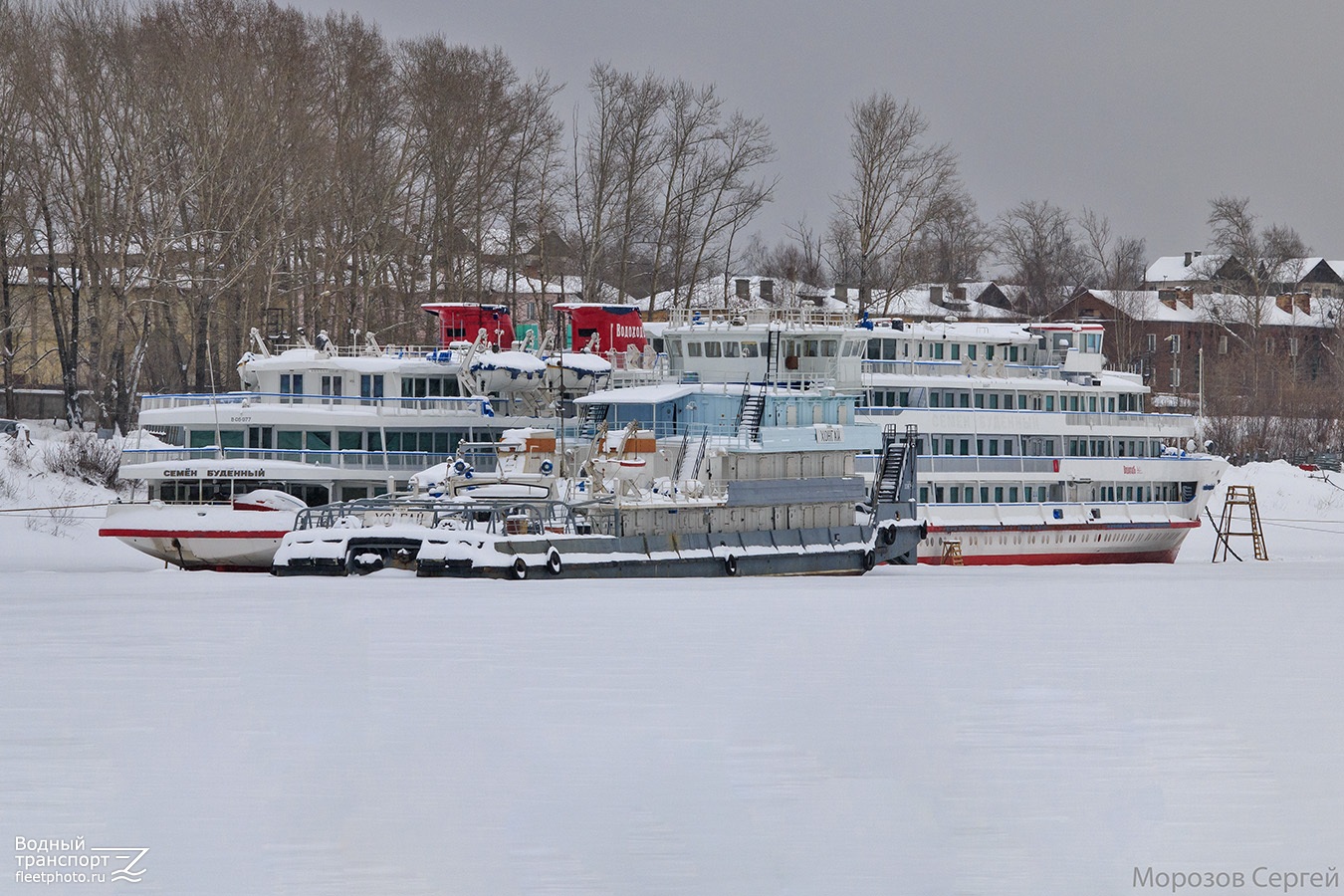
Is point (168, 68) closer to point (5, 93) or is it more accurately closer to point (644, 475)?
point (5, 93)

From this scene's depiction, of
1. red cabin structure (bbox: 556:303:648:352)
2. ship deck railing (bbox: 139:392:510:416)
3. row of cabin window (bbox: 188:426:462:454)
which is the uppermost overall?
red cabin structure (bbox: 556:303:648:352)

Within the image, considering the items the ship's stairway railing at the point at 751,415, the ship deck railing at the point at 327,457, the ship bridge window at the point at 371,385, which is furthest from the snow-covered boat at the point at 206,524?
the ship's stairway railing at the point at 751,415

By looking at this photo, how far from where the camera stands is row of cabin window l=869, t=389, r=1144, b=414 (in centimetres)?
5359

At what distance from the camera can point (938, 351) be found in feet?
181

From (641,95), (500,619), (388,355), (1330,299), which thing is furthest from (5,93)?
(1330,299)

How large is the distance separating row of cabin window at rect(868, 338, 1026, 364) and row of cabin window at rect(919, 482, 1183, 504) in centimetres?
432

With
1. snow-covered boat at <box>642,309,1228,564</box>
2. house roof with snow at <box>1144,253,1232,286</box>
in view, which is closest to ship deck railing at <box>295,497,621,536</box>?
snow-covered boat at <box>642,309,1228,564</box>

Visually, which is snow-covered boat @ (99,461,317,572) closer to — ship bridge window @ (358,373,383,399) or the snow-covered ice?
ship bridge window @ (358,373,383,399)

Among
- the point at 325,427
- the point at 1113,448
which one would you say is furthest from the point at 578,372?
the point at 1113,448

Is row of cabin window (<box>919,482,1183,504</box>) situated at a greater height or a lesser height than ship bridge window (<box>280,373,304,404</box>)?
lesser

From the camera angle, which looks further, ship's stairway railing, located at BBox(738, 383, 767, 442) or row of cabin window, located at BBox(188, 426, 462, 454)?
row of cabin window, located at BBox(188, 426, 462, 454)

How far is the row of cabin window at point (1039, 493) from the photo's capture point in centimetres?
5375

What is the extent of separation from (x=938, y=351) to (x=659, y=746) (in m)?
38.4

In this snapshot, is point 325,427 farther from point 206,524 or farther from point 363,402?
point 206,524
